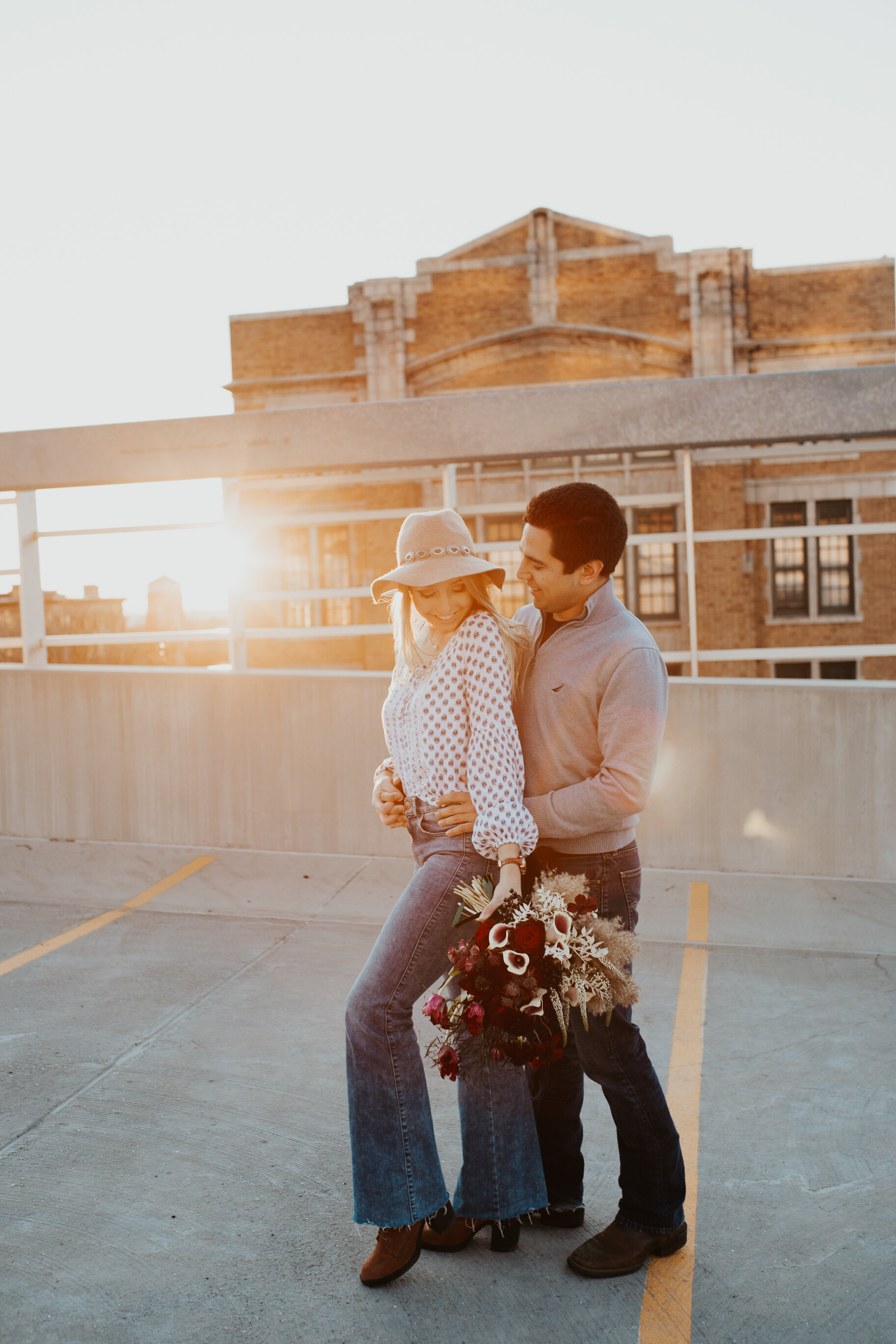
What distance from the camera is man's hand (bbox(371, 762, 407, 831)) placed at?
2781 mm

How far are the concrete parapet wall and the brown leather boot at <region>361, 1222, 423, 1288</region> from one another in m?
4.06

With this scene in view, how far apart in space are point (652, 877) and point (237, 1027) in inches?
120

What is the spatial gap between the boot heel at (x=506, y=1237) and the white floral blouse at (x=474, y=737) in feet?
3.47

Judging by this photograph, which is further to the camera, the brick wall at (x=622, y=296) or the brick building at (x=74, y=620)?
the brick wall at (x=622, y=296)

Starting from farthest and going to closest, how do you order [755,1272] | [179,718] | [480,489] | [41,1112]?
[480,489] < [179,718] < [41,1112] < [755,1272]

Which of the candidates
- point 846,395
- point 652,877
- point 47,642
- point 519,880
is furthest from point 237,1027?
point 846,395

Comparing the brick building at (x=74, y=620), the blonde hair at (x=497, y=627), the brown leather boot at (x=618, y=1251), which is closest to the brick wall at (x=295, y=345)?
the brick building at (x=74, y=620)

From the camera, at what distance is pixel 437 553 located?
2650 mm

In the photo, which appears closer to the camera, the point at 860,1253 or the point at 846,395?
the point at 860,1253

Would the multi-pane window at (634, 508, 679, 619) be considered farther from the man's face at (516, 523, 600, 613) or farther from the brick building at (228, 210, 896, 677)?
the man's face at (516, 523, 600, 613)

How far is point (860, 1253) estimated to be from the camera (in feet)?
8.96

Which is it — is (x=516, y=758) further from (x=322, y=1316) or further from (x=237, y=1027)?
(x=237, y=1027)

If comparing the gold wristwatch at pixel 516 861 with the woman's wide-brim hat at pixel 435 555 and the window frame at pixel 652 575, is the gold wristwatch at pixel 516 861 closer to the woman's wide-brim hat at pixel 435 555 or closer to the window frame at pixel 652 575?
the woman's wide-brim hat at pixel 435 555

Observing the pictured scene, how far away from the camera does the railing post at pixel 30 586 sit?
7.81 meters
